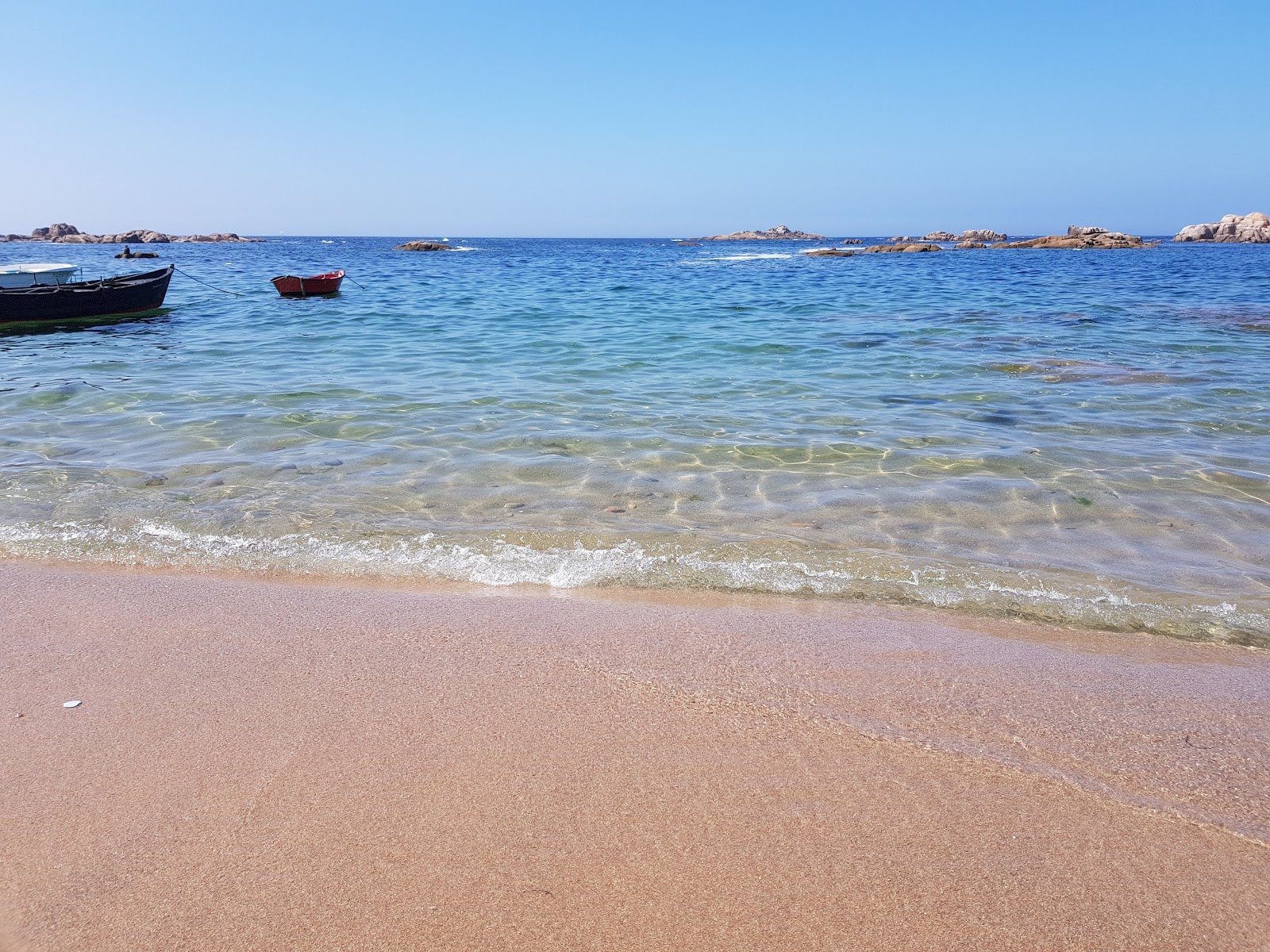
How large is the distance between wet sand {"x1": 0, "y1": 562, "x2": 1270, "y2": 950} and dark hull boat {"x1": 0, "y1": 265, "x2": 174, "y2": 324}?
56.0 feet

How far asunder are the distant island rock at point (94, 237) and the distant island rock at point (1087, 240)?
344 ft

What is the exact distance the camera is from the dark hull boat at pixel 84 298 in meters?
17.3

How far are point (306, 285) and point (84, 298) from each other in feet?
22.9

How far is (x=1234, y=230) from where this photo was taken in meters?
82.9

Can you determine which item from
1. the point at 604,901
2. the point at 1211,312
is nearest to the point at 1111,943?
the point at 604,901

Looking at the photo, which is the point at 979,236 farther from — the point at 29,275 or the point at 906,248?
the point at 29,275

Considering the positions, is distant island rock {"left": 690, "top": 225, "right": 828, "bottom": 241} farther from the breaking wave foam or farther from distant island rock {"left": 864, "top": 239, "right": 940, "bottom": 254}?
the breaking wave foam

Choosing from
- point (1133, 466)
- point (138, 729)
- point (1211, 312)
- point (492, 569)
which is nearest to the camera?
point (138, 729)

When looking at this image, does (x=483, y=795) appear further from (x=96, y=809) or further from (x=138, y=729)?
(x=138, y=729)

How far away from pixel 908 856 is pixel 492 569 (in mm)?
2878

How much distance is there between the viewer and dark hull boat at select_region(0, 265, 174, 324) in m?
17.3

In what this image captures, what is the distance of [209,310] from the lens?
22.0 metres

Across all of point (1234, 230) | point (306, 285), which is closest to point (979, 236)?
point (1234, 230)

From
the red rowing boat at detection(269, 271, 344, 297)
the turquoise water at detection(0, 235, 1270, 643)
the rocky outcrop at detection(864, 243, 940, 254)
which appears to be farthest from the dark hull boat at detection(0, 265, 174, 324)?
the rocky outcrop at detection(864, 243, 940, 254)
